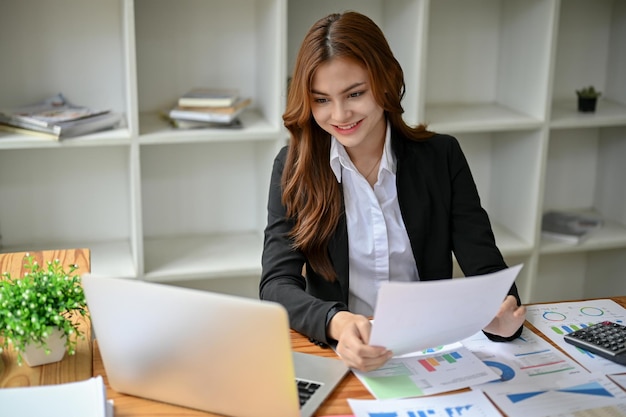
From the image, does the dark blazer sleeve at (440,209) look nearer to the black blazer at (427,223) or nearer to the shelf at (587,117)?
the black blazer at (427,223)

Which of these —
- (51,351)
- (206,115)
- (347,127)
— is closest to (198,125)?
(206,115)

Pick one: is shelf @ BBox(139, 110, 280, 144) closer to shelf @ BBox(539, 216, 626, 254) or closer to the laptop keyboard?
shelf @ BBox(539, 216, 626, 254)

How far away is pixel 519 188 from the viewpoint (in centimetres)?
316

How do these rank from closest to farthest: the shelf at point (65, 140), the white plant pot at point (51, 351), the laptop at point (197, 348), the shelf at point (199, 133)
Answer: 1. the laptop at point (197, 348)
2. the white plant pot at point (51, 351)
3. the shelf at point (65, 140)
4. the shelf at point (199, 133)

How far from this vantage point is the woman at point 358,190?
1806mm

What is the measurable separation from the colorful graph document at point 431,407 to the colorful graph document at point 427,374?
0.07 feet

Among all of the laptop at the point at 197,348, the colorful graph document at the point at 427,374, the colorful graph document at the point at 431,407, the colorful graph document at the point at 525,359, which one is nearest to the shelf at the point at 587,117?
the colorful graph document at the point at 525,359

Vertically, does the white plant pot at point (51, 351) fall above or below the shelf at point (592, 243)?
above

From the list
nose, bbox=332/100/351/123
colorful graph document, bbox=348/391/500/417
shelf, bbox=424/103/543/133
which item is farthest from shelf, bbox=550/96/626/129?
colorful graph document, bbox=348/391/500/417

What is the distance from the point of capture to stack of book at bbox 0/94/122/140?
260 centimetres

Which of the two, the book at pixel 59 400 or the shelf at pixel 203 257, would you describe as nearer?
the book at pixel 59 400

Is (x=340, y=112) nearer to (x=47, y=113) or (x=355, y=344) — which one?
(x=355, y=344)

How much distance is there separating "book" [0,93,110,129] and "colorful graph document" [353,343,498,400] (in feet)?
5.13

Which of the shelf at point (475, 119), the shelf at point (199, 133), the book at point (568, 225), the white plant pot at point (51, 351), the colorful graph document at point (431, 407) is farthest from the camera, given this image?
the book at point (568, 225)
